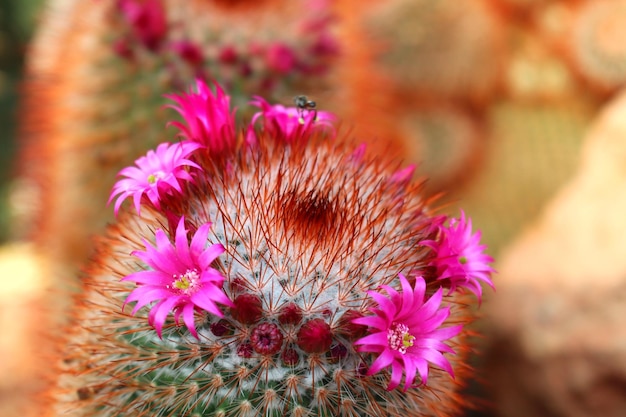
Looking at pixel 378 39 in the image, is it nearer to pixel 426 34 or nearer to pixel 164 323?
pixel 426 34

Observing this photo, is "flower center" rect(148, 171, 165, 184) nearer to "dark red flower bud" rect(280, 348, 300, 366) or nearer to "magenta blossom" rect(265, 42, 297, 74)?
"dark red flower bud" rect(280, 348, 300, 366)

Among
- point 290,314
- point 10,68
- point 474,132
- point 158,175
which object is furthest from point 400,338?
point 10,68

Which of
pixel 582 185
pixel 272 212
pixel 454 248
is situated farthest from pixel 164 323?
pixel 582 185

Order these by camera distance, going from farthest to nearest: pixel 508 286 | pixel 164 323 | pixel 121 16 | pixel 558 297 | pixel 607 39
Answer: pixel 607 39 → pixel 508 286 → pixel 558 297 → pixel 121 16 → pixel 164 323

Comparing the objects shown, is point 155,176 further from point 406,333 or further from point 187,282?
point 406,333

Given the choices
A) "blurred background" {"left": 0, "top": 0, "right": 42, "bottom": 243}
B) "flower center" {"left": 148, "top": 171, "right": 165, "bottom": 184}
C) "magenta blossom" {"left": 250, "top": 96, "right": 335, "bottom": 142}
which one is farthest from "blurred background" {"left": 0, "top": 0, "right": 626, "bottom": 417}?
"blurred background" {"left": 0, "top": 0, "right": 42, "bottom": 243}
